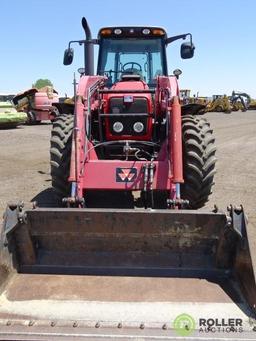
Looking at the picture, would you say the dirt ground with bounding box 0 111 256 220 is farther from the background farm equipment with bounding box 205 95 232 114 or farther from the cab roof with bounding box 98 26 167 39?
the background farm equipment with bounding box 205 95 232 114

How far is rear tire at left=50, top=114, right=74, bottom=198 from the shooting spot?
5672 millimetres

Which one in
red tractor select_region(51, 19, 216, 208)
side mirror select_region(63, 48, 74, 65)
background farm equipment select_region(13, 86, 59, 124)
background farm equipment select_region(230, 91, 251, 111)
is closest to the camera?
red tractor select_region(51, 19, 216, 208)

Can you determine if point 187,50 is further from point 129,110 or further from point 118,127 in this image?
point 118,127

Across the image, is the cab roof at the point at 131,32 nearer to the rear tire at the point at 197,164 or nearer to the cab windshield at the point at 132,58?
the cab windshield at the point at 132,58

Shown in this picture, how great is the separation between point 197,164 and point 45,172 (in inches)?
208

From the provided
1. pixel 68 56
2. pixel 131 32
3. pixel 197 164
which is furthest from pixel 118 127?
pixel 131 32

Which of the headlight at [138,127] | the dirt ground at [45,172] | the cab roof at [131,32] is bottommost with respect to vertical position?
the dirt ground at [45,172]

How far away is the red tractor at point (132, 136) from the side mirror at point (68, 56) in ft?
0.05

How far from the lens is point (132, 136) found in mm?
5867

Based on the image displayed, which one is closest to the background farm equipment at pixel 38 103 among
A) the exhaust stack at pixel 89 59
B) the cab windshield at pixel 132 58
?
the exhaust stack at pixel 89 59

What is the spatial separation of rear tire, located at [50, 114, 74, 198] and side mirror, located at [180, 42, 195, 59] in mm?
2205

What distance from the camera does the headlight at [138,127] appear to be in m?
5.82

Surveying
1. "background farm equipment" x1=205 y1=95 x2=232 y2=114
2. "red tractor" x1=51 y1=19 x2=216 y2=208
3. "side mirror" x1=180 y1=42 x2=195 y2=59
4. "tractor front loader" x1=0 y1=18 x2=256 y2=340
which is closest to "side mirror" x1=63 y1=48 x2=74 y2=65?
"red tractor" x1=51 y1=19 x2=216 y2=208

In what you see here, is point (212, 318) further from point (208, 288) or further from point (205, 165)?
point (205, 165)
